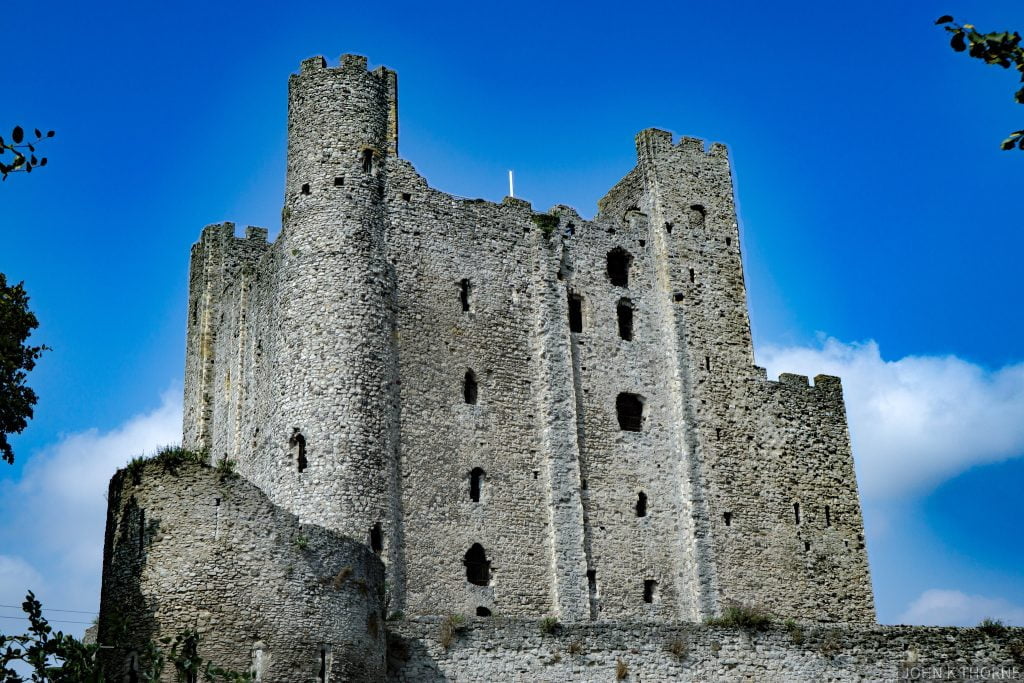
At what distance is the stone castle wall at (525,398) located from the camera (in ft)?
96.4

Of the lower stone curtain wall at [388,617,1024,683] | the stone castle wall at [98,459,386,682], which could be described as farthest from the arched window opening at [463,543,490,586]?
the stone castle wall at [98,459,386,682]

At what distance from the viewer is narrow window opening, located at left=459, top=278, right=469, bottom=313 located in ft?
106

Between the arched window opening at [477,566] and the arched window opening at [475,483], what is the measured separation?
3.69ft

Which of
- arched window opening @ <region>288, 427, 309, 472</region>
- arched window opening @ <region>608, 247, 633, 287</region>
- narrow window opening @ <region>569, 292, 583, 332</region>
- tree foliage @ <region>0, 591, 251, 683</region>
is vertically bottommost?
tree foliage @ <region>0, 591, 251, 683</region>

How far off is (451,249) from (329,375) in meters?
5.06

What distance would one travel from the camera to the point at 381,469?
28.8 meters

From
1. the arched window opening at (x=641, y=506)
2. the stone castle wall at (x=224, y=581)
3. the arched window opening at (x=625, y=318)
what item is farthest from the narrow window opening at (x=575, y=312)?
the stone castle wall at (x=224, y=581)

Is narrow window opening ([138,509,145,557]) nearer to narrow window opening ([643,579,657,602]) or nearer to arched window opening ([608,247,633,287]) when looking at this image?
narrow window opening ([643,579,657,602])

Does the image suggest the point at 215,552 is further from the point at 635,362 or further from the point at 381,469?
the point at 635,362

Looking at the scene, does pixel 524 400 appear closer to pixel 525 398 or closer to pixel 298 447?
pixel 525 398

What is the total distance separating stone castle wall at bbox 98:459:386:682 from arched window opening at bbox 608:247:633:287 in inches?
592

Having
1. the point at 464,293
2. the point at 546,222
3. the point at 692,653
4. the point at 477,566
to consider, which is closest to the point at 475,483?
the point at 477,566

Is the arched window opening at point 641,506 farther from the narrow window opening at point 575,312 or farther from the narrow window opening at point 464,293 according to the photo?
the narrow window opening at point 464,293

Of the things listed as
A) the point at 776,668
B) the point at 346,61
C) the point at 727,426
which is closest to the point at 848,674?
the point at 776,668
